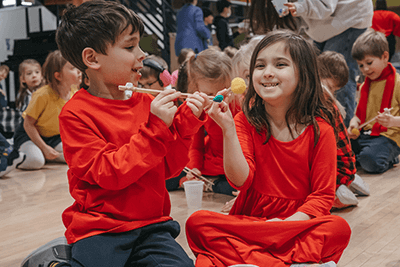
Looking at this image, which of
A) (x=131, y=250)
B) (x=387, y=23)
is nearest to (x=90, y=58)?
(x=131, y=250)

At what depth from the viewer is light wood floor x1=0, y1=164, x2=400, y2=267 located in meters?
1.35

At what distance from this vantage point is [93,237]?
102 centimetres

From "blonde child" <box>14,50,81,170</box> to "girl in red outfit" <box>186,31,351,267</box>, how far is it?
2.05m

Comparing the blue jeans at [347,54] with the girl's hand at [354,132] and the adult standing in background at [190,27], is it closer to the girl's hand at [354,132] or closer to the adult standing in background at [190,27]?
the girl's hand at [354,132]

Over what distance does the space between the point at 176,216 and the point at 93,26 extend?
1.00 meters

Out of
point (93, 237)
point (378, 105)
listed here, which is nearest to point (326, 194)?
point (93, 237)

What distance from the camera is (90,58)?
1097 millimetres

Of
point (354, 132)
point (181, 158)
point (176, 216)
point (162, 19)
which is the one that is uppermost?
point (181, 158)

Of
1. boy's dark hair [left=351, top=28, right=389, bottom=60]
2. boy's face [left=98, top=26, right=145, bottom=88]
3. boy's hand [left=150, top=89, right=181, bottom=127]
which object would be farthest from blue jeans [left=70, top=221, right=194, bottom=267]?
boy's dark hair [left=351, top=28, right=389, bottom=60]

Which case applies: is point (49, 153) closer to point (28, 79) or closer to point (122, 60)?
point (28, 79)

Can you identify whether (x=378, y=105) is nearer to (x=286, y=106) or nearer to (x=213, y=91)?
(x=213, y=91)

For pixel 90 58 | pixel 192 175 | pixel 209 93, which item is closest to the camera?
pixel 90 58

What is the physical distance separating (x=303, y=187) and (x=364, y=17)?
1.98 metres

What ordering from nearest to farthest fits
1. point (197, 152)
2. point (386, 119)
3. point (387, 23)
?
point (197, 152) → point (386, 119) → point (387, 23)
